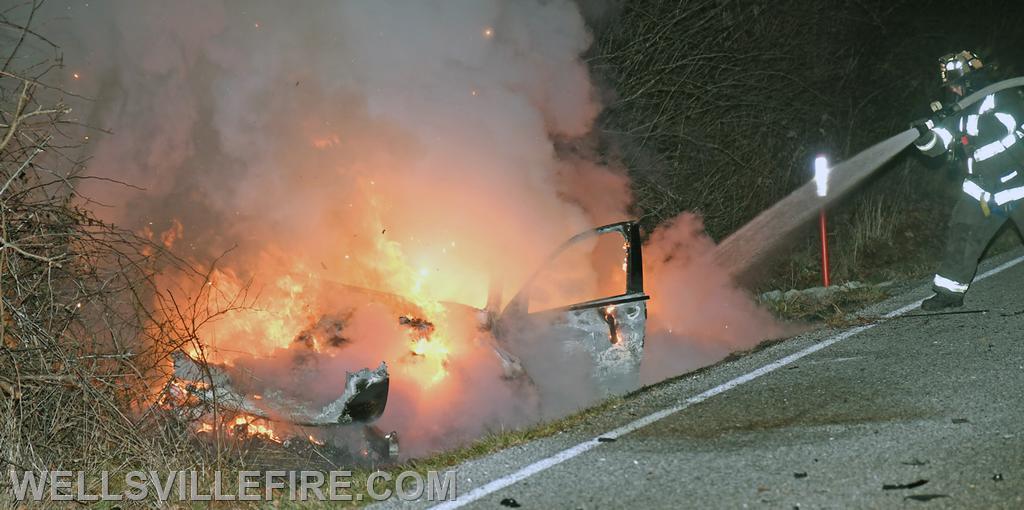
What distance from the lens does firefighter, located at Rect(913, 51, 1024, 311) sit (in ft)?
21.2

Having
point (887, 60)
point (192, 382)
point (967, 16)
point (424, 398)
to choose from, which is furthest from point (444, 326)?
point (967, 16)

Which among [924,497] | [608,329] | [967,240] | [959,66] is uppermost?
[959,66]

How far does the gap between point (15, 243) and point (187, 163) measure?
468cm

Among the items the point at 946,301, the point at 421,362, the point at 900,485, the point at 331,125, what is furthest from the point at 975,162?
the point at 331,125

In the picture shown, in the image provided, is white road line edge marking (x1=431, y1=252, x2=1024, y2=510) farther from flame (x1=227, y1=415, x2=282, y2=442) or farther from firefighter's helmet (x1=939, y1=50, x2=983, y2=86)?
flame (x1=227, y1=415, x2=282, y2=442)

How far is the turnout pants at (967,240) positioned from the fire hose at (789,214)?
3.15 metres

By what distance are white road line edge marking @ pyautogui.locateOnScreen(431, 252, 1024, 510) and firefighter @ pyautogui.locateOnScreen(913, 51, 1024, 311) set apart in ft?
1.67

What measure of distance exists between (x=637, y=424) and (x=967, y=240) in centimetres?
353

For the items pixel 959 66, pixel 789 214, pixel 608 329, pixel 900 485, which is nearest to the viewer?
pixel 900 485

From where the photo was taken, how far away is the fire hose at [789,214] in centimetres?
1087

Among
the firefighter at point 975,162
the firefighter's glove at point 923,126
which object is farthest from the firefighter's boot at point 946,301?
the firefighter's glove at point 923,126

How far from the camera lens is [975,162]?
6613 millimetres

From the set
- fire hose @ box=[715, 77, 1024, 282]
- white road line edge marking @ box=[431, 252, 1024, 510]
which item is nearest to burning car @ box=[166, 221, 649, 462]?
white road line edge marking @ box=[431, 252, 1024, 510]

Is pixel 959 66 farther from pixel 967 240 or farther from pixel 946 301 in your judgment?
pixel 946 301
